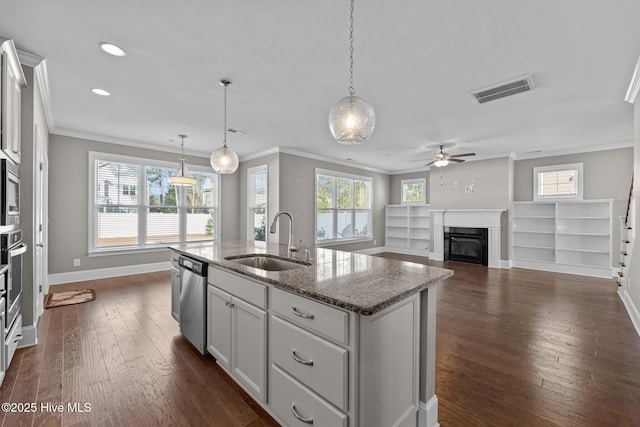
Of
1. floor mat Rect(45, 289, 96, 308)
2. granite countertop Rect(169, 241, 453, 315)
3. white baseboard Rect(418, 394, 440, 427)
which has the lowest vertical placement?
floor mat Rect(45, 289, 96, 308)

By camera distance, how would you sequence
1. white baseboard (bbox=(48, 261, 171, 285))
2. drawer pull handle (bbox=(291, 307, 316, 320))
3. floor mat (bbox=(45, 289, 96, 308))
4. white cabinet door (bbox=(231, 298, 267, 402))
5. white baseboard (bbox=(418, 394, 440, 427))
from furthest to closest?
white baseboard (bbox=(48, 261, 171, 285)) → floor mat (bbox=(45, 289, 96, 308)) → white cabinet door (bbox=(231, 298, 267, 402)) → white baseboard (bbox=(418, 394, 440, 427)) → drawer pull handle (bbox=(291, 307, 316, 320))

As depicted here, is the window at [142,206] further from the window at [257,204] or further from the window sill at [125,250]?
the window at [257,204]

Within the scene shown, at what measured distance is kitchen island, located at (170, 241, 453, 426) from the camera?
4.24ft

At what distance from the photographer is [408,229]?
8.66 meters

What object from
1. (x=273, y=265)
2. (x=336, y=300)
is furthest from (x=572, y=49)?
(x=273, y=265)

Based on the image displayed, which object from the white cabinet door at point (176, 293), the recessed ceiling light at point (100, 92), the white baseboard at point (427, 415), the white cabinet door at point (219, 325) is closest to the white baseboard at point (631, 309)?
the white baseboard at point (427, 415)

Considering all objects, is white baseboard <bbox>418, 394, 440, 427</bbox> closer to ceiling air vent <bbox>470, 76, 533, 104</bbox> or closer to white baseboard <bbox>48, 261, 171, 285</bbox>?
ceiling air vent <bbox>470, 76, 533, 104</bbox>

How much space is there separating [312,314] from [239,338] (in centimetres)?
85

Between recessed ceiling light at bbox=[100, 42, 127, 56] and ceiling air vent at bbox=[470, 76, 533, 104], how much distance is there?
142 inches

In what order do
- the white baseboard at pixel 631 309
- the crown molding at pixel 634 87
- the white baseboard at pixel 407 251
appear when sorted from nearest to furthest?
the crown molding at pixel 634 87 < the white baseboard at pixel 631 309 < the white baseboard at pixel 407 251

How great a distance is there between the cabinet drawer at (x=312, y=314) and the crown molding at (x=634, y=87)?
360cm

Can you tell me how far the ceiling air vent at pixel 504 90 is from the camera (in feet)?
9.85

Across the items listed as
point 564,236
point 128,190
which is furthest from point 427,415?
point 564,236

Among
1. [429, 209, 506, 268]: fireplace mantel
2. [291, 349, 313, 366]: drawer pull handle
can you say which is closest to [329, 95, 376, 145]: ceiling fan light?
[291, 349, 313, 366]: drawer pull handle
